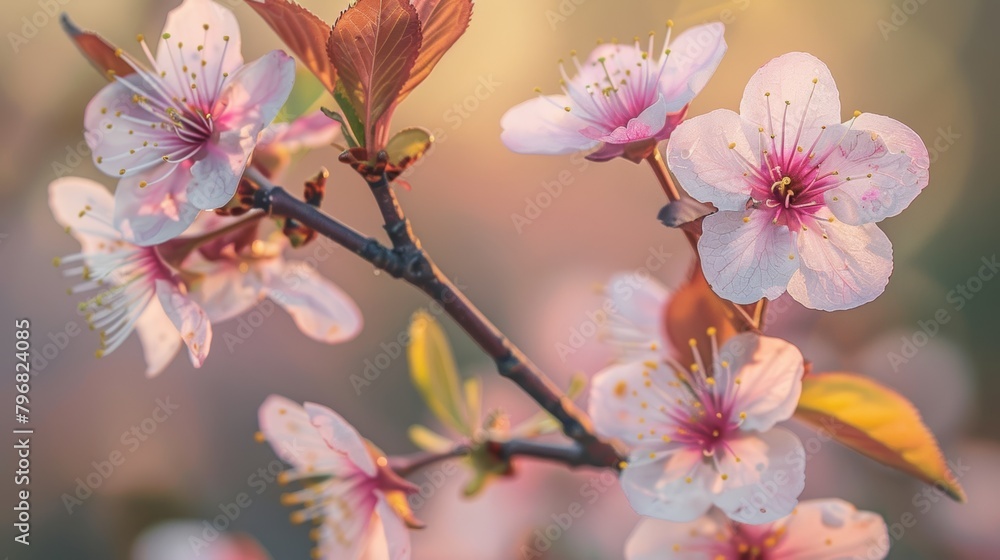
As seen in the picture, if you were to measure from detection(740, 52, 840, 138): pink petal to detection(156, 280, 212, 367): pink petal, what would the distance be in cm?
51

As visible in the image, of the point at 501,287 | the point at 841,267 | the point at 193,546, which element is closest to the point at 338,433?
the point at 841,267

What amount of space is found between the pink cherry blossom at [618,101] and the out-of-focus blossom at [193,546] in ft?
3.12

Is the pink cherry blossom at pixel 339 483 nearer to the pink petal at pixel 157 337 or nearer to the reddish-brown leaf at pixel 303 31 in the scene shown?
the pink petal at pixel 157 337

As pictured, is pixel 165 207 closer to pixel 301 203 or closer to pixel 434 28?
pixel 301 203

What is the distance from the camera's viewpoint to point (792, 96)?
65 centimetres

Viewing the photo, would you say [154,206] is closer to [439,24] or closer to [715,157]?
[439,24]

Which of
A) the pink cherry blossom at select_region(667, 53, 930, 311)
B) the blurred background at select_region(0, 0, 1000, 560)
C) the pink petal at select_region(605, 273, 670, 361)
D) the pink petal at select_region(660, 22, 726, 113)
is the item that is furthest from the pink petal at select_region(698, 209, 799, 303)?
the blurred background at select_region(0, 0, 1000, 560)

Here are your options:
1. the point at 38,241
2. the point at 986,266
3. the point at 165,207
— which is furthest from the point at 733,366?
the point at 38,241

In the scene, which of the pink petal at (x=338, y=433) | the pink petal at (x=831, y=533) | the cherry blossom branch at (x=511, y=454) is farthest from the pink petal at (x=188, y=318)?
the pink petal at (x=831, y=533)

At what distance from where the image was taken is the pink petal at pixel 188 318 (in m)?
0.75

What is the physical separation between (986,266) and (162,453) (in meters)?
1.96

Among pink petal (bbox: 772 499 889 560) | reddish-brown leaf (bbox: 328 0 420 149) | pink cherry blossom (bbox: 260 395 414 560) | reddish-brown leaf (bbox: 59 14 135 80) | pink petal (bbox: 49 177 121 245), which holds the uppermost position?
reddish-brown leaf (bbox: 59 14 135 80)

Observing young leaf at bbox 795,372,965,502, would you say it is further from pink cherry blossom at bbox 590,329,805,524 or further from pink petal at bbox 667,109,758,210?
pink petal at bbox 667,109,758,210

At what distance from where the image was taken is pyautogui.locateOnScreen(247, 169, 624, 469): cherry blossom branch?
2.30 feet
